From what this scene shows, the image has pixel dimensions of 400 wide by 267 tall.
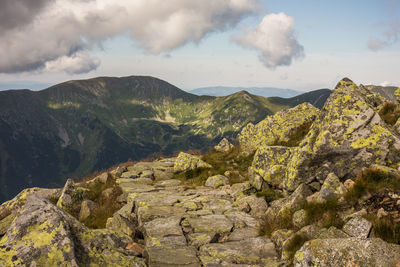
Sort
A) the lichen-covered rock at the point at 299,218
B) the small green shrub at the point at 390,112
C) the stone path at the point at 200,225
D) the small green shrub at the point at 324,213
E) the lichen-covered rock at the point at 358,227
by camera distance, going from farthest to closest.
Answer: the small green shrub at the point at 390,112 → the lichen-covered rock at the point at 299,218 → the stone path at the point at 200,225 → the small green shrub at the point at 324,213 → the lichen-covered rock at the point at 358,227

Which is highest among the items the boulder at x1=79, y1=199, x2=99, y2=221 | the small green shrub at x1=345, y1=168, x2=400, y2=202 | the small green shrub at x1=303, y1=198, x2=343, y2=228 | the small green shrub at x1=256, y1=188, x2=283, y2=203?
the small green shrub at x1=345, y1=168, x2=400, y2=202

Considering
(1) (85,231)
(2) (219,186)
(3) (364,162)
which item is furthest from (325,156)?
(1) (85,231)

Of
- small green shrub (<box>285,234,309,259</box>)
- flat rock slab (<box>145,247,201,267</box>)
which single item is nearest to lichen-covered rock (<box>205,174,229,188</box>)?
flat rock slab (<box>145,247,201,267</box>)

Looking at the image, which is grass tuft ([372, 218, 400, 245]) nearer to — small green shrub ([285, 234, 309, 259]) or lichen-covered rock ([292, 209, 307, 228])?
small green shrub ([285, 234, 309, 259])

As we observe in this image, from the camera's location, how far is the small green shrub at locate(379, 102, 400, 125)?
14.7m

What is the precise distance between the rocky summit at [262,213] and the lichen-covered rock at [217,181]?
84 mm

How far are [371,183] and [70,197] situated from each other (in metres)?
17.2

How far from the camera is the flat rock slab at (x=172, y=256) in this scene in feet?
27.5

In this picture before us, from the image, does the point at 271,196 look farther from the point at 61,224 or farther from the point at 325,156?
the point at 61,224

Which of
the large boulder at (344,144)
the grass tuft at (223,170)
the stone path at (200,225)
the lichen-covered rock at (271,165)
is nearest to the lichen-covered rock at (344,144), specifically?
the large boulder at (344,144)

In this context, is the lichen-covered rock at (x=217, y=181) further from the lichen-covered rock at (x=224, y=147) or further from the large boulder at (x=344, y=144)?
the lichen-covered rock at (x=224, y=147)

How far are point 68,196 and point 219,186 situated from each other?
33.1 feet

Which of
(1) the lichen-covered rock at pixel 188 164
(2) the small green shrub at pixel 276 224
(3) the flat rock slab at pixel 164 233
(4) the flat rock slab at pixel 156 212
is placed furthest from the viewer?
(1) the lichen-covered rock at pixel 188 164

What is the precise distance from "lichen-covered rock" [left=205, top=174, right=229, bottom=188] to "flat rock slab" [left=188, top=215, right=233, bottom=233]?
18.8ft
